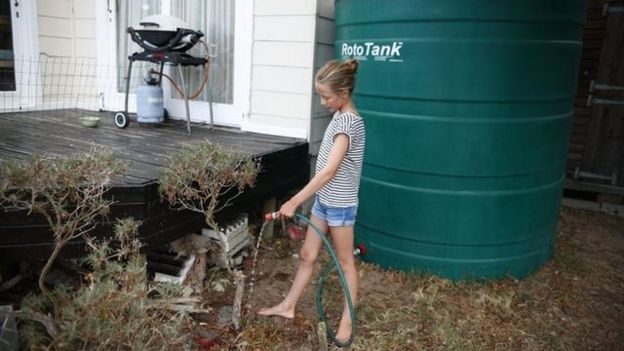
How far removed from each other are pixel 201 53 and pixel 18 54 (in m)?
1.79

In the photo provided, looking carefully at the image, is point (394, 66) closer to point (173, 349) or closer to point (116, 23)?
point (173, 349)

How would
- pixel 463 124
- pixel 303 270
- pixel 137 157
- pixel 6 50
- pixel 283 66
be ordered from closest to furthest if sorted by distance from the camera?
pixel 303 270
pixel 463 124
pixel 137 157
pixel 283 66
pixel 6 50

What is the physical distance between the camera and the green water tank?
2.83 metres

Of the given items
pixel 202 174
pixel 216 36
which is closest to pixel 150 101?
pixel 216 36

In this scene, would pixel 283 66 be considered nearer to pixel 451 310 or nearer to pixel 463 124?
pixel 463 124

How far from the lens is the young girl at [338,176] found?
6.98 feet

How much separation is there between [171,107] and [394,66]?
2409 mm

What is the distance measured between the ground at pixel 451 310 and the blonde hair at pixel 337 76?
123 cm

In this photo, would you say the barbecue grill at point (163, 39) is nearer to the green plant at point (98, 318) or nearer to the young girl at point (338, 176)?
the young girl at point (338, 176)

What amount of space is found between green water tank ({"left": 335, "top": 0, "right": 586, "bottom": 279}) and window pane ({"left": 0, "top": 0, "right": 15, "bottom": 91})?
326cm

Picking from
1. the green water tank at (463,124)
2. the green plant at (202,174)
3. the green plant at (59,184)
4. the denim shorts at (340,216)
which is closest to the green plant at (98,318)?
the green plant at (59,184)

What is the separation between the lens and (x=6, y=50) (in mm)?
4559

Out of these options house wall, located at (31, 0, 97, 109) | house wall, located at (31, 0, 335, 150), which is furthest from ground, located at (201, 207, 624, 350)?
house wall, located at (31, 0, 97, 109)

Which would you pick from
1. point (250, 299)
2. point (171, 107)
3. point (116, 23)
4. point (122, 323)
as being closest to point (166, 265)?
point (250, 299)
